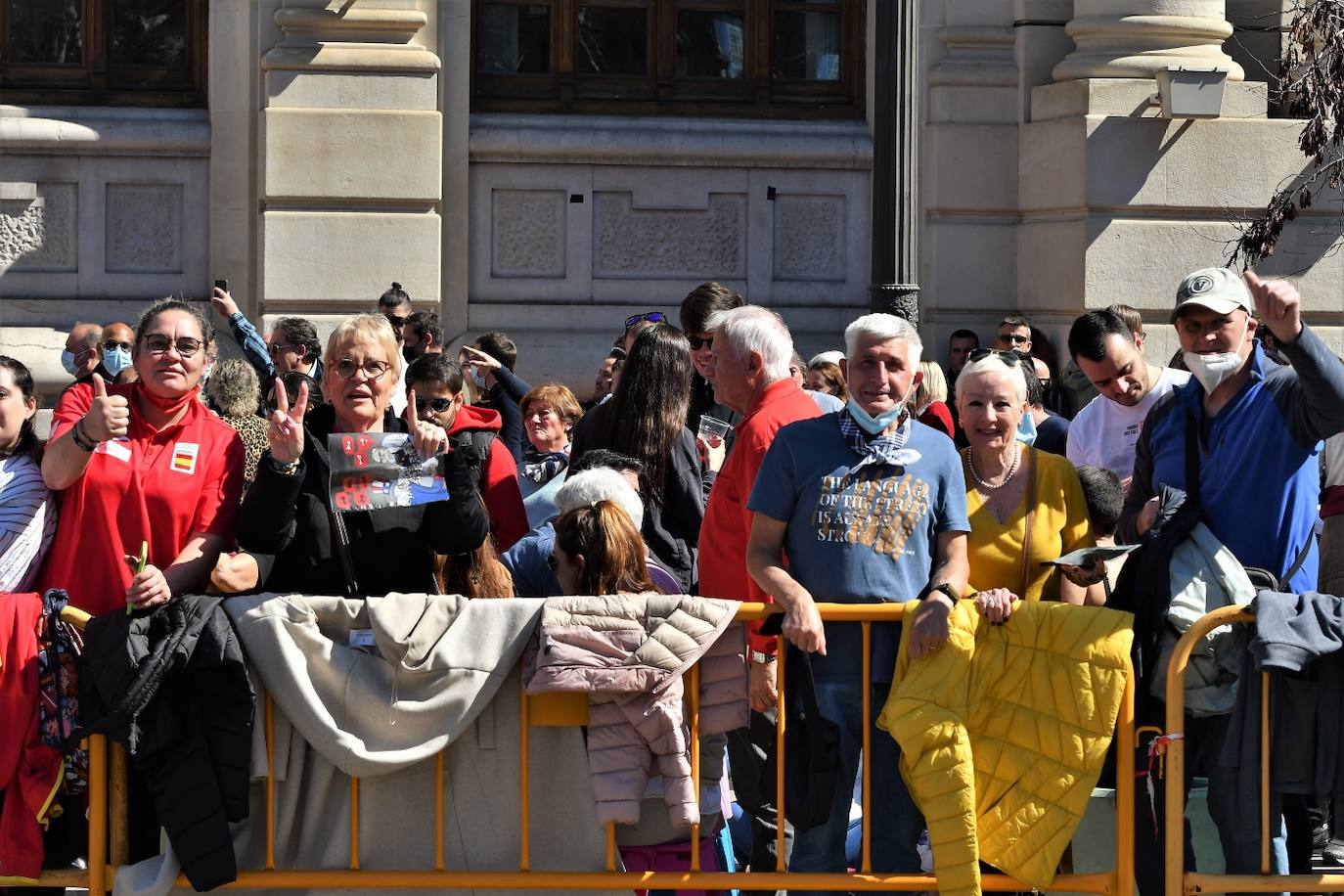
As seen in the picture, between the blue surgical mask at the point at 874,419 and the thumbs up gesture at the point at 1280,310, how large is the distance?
102 cm

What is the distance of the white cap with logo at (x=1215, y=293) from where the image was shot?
5289mm

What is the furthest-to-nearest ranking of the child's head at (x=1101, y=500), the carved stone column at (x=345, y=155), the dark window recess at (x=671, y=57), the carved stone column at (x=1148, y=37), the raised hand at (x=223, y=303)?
the dark window recess at (x=671, y=57)
the carved stone column at (x=1148, y=37)
the carved stone column at (x=345, y=155)
the raised hand at (x=223, y=303)
the child's head at (x=1101, y=500)

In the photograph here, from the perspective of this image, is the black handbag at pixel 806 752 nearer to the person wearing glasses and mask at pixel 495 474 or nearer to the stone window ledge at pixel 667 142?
the person wearing glasses and mask at pixel 495 474

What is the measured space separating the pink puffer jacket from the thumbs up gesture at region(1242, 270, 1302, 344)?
5.42ft

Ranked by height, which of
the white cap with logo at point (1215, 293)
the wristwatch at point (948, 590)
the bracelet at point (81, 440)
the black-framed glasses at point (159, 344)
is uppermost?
the white cap with logo at point (1215, 293)

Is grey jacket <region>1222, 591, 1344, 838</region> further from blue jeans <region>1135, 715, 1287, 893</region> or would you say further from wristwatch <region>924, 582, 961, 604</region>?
wristwatch <region>924, 582, 961, 604</region>

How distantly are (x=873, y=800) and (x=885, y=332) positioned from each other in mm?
1340

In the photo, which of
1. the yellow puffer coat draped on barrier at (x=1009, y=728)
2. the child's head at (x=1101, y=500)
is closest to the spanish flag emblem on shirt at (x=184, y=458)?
the yellow puffer coat draped on barrier at (x=1009, y=728)

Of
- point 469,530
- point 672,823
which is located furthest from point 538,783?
point 469,530

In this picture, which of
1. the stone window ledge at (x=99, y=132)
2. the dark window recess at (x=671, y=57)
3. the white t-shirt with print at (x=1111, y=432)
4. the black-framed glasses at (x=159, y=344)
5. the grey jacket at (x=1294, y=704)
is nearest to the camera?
the grey jacket at (x=1294, y=704)

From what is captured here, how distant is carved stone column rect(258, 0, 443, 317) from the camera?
11.6 meters

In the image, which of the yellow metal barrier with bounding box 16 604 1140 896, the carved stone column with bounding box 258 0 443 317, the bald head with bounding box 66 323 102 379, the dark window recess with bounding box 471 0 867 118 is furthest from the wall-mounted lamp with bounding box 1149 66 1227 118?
the yellow metal barrier with bounding box 16 604 1140 896

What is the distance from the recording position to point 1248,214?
11961mm

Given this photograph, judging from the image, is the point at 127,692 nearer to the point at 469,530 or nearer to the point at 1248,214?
the point at 469,530
